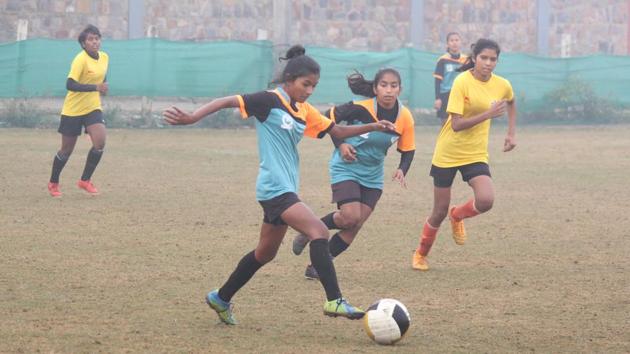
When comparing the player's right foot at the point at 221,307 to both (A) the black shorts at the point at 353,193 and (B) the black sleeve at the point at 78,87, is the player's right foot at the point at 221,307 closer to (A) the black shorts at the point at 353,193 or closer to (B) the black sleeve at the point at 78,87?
(A) the black shorts at the point at 353,193

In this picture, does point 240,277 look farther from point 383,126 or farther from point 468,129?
point 468,129

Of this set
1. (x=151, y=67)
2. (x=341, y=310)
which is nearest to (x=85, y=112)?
(x=341, y=310)

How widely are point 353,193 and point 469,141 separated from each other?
1139mm

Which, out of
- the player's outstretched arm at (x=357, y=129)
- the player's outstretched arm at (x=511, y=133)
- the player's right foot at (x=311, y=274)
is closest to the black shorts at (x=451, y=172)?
the player's outstretched arm at (x=511, y=133)

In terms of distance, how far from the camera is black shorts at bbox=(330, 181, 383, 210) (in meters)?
9.39

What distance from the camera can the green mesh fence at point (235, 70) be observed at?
969 inches

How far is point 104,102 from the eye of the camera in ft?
83.3

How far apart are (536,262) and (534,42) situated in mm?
25345

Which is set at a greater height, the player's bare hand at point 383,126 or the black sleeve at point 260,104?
the black sleeve at point 260,104

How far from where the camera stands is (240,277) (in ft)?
24.9

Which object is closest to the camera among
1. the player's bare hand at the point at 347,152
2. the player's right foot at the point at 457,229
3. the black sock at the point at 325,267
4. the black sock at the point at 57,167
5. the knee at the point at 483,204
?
the black sock at the point at 325,267

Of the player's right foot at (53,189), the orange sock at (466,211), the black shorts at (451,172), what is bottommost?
the player's right foot at (53,189)

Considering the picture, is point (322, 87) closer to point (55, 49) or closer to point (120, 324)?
point (55, 49)

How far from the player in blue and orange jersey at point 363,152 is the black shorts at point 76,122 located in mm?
5654
